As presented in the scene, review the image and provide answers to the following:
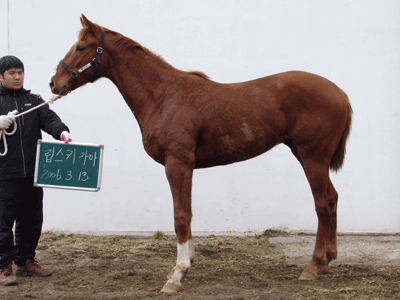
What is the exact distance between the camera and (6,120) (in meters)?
3.44

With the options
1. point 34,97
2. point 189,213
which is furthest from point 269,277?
point 34,97

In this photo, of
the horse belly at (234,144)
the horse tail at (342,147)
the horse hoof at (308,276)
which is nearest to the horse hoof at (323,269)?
the horse hoof at (308,276)

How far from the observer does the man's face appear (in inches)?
142

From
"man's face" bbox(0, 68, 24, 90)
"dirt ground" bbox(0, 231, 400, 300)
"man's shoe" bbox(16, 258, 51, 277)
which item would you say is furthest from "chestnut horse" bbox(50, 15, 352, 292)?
"man's shoe" bbox(16, 258, 51, 277)

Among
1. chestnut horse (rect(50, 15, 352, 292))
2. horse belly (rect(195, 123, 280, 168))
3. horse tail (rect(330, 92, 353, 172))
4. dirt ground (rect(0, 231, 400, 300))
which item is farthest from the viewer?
horse tail (rect(330, 92, 353, 172))

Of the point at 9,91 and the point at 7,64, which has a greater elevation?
the point at 7,64

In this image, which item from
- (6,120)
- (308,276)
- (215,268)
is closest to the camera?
(6,120)

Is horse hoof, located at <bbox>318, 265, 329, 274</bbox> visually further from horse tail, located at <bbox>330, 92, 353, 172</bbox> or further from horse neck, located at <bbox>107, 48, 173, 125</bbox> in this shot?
horse neck, located at <bbox>107, 48, 173, 125</bbox>

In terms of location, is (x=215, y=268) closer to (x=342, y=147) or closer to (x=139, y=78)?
(x=342, y=147)

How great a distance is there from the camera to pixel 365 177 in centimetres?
514

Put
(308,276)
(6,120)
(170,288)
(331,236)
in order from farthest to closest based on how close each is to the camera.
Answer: (331,236) → (308,276) → (6,120) → (170,288)

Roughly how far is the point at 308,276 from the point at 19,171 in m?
2.57

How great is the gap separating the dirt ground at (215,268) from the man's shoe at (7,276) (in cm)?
7

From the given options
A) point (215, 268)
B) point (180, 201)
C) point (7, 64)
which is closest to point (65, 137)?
point (7, 64)
